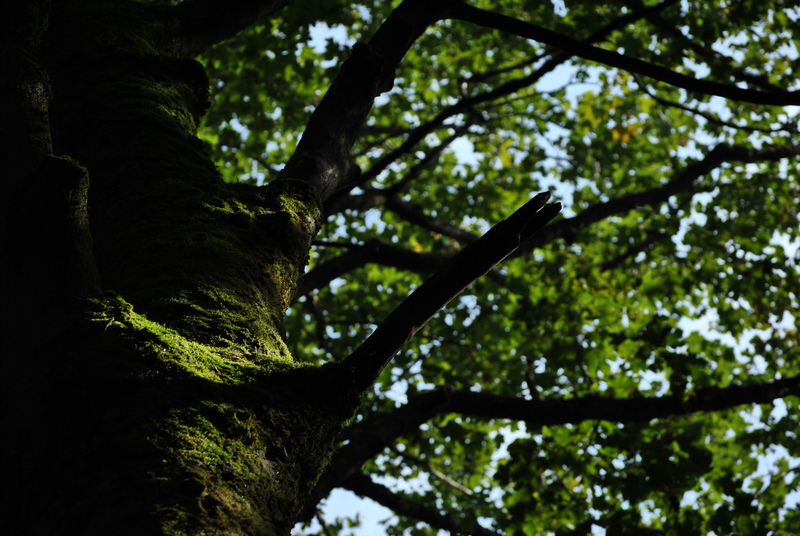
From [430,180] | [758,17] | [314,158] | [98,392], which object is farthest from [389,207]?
[98,392]

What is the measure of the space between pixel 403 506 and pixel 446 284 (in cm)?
432

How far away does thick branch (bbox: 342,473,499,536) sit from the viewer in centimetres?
517

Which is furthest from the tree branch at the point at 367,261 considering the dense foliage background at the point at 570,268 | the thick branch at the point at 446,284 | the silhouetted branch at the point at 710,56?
the thick branch at the point at 446,284

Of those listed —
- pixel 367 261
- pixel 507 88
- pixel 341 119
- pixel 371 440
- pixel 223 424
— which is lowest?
pixel 223 424

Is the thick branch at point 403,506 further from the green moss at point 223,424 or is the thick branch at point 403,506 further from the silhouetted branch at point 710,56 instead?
the silhouetted branch at point 710,56

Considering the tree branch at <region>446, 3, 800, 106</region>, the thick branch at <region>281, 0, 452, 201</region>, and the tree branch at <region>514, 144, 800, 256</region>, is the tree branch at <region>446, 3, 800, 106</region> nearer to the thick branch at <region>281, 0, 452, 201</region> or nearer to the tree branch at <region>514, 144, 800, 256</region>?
the thick branch at <region>281, 0, 452, 201</region>

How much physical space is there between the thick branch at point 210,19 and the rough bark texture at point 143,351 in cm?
102

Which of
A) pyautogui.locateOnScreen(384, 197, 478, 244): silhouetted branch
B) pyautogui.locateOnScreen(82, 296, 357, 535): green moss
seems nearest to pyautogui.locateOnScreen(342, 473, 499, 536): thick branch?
pyautogui.locateOnScreen(384, 197, 478, 244): silhouetted branch

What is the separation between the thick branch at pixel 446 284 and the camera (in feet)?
4.95

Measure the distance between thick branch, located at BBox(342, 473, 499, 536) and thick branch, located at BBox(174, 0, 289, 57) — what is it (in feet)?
10.7

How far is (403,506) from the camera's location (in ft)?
17.7

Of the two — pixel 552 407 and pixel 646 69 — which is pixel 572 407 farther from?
pixel 646 69

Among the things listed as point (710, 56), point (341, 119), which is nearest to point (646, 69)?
point (341, 119)

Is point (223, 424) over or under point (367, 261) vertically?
under
